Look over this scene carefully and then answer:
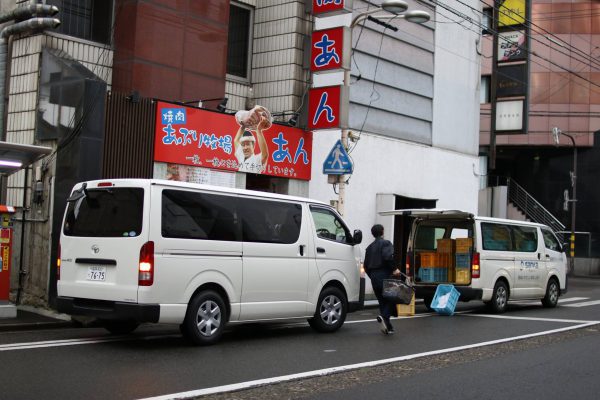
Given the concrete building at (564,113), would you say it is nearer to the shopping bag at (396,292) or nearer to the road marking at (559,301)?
the road marking at (559,301)

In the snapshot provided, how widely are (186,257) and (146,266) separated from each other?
22.9 inches

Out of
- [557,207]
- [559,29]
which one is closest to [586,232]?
[557,207]

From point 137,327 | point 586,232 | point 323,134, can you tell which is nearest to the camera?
point 137,327

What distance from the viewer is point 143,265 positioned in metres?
8.61

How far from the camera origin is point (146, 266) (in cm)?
861

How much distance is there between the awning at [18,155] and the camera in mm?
10594

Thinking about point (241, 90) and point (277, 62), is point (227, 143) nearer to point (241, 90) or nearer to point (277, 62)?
point (241, 90)

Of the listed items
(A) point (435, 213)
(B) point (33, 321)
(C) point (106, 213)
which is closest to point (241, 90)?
(A) point (435, 213)

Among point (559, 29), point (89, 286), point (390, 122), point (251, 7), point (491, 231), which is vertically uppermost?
point (559, 29)

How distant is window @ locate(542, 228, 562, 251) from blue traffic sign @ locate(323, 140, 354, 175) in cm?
533

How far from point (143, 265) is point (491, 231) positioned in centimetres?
883

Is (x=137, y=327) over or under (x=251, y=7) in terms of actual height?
under

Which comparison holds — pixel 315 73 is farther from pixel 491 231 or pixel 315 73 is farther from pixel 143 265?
pixel 143 265

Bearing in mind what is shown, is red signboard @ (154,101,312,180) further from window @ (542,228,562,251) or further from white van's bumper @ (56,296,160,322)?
window @ (542,228,562,251)
